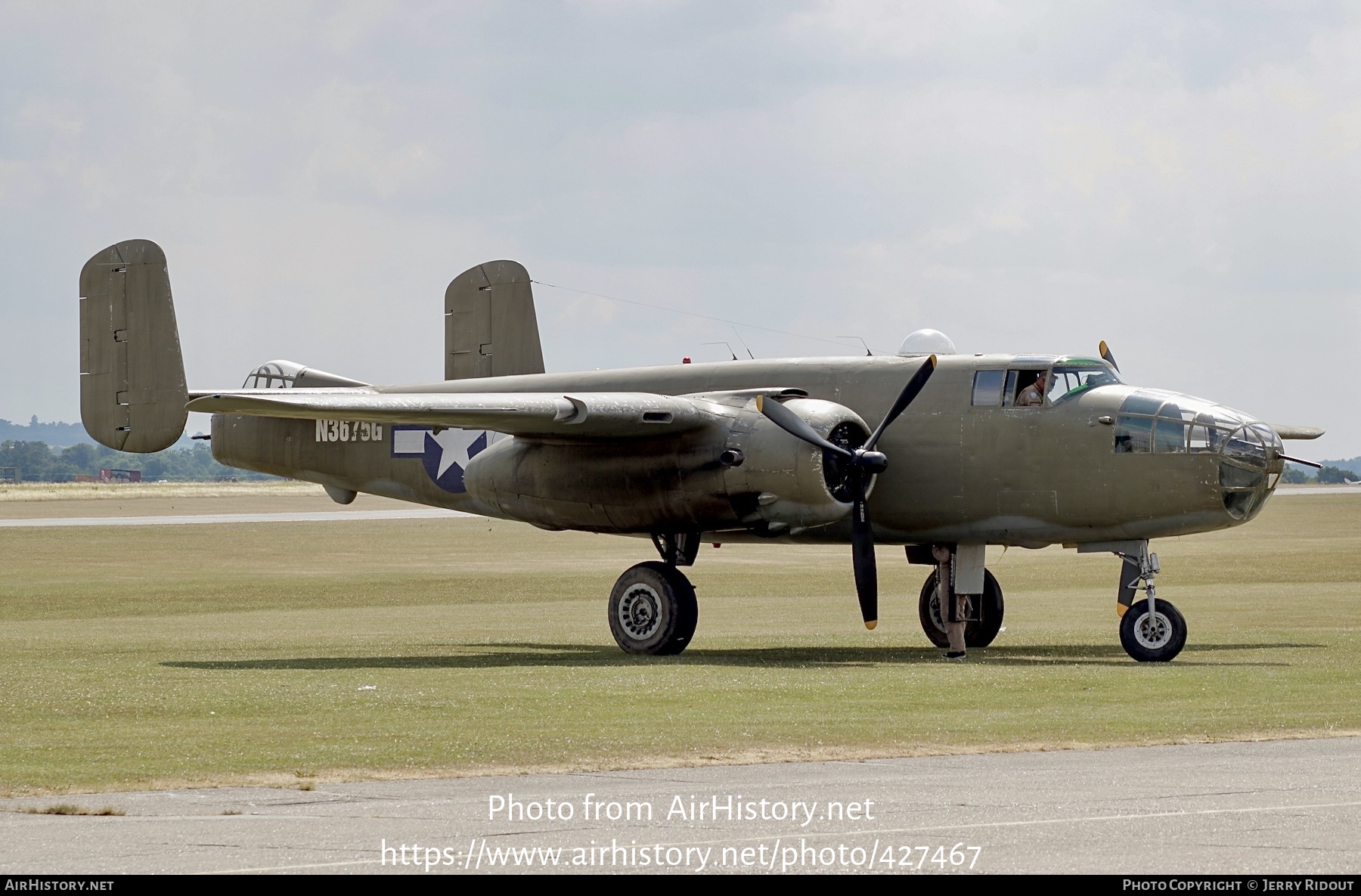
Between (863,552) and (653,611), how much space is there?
3431 mm

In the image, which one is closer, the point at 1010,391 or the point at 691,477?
the point at 691,477

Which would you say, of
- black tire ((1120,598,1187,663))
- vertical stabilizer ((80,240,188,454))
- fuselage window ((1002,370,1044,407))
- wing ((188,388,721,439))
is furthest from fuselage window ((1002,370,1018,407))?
vertical stabilizer ((80,240,188,454))

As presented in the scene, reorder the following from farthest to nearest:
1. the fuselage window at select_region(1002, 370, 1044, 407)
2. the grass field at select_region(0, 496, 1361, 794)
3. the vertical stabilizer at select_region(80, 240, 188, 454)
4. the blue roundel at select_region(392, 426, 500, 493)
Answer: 1. the vertical stabilizer at select_region(80, 240, 188, 454)
2. the blue roundel at select_region(392, 426, 500, 493)
3. the fuselage window at select_region(1002, 370, 1044, 407)
4. the grass field at select_region(0, 496, 1361, 794)

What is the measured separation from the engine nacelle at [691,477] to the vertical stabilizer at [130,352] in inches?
285

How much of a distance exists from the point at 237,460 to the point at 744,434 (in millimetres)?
12981

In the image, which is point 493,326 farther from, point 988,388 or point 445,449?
point 988,388

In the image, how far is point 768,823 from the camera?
1198 centimetres

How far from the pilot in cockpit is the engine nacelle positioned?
2403 mm

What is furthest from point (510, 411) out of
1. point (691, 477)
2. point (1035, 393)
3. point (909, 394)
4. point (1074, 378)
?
point (1074, 378)

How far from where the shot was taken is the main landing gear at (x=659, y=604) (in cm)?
2731

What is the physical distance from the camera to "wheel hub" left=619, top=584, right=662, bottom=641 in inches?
1082

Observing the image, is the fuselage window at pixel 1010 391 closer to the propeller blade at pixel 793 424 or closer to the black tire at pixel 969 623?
the propeller blade at pixel 793 424

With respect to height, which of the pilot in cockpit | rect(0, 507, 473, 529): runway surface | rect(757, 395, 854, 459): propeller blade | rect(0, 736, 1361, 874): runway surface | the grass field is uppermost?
the pilot in cockpit

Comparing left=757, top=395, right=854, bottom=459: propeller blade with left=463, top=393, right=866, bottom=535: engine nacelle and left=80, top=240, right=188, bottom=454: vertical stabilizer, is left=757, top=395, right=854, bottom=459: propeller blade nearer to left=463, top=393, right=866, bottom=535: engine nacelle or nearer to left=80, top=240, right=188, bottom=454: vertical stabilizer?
left=463, top=393, right=866, bottom=535: engine nacelle
